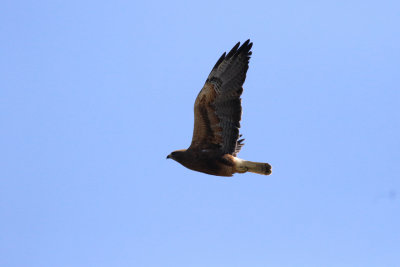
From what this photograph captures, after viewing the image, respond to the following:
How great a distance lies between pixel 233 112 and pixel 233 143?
61 centimetres

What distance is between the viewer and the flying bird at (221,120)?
16.0 m

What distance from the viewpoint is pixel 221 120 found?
52.7 feet

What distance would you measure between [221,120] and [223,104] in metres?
0.30

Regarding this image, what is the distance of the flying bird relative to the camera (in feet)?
52.4

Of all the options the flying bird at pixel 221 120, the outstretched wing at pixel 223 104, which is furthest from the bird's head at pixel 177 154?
the outstretched wing at pixel 223 104

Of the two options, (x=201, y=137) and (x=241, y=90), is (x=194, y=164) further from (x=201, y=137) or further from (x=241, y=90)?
(x=241, y=90)

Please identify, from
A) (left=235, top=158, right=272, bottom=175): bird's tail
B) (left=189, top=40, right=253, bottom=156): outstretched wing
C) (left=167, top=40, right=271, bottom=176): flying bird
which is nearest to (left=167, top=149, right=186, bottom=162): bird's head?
(left=167, top=40, right=271, bottom=176): flying bird

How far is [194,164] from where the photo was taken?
1609cm

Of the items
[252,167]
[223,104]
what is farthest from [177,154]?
[252,167]

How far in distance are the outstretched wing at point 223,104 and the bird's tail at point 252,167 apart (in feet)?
0.97

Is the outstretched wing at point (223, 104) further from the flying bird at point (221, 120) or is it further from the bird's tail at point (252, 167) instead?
the bird's tail at point (252, 167)

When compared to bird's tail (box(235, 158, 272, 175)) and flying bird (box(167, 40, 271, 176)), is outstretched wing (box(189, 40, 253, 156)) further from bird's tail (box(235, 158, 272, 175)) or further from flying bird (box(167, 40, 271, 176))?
bird's tail (box(235, 158, 272, 175))

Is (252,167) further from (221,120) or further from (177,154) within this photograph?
(177,154)

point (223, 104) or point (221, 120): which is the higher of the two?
point (223, 104)
